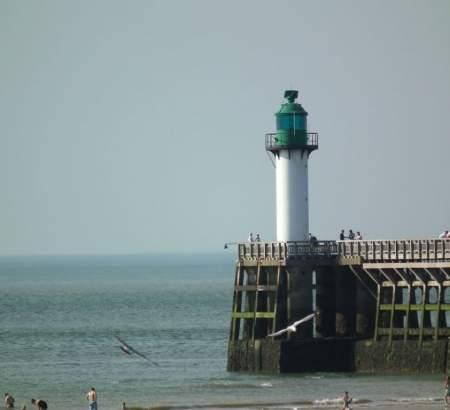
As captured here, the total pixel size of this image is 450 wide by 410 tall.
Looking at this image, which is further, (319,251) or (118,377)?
(118,377)

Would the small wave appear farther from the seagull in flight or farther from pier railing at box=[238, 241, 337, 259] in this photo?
pier railing at box=[238, 241, 337, 259]

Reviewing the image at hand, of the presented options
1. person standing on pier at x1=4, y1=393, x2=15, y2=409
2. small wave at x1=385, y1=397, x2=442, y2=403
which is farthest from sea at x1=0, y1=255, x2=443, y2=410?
person standing on pier at x1=4, y1=393, x2=15, y2=409

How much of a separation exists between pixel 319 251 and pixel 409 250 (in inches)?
159

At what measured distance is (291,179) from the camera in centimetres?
6762

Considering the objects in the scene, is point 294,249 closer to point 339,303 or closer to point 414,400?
point 339,303

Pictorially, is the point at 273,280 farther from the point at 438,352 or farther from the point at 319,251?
the point at 438,352

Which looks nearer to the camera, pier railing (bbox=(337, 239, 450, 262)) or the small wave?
the small wave

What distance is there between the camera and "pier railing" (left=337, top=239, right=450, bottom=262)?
62.9 meters

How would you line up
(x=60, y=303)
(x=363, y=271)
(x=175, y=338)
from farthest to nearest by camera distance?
(x=60, y=303), (x=175, y=338), (x=363, y=271)

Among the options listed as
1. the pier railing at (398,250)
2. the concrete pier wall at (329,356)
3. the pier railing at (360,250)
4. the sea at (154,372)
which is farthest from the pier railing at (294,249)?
the sea at (154,372)

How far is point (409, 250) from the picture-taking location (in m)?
63.8

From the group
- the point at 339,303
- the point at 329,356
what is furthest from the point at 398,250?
the point at 329,356

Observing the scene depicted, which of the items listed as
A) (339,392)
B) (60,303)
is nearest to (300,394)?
(339,392)

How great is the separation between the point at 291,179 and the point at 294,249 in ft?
10.1
